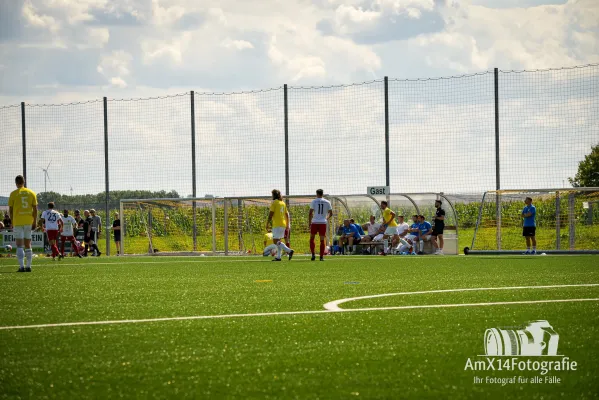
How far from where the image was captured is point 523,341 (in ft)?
18.0

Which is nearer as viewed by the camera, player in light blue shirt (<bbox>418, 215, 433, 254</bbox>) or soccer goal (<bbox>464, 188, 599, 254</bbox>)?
soccer goal (<bbox>464, 188, 599, 254</bbox>)

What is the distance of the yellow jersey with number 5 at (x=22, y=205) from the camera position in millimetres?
16781

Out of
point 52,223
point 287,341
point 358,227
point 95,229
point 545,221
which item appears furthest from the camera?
point 95,229

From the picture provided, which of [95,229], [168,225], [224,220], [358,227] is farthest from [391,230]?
[95,229]

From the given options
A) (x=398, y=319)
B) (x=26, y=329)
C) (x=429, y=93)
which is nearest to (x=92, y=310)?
(x=26, y=329)

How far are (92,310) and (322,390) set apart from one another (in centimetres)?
422

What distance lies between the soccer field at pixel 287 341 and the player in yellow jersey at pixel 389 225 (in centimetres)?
1487

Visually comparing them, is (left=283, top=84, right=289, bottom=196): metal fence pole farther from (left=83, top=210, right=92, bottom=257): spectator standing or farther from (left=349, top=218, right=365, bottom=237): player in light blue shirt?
(left=83, top=210, right=92, bottom=257): spectator standing

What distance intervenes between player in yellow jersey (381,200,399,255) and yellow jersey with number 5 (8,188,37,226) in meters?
11.6

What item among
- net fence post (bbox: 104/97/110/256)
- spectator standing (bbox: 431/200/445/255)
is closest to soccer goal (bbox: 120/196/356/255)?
net fence post (bbox: 104/97/110/256)

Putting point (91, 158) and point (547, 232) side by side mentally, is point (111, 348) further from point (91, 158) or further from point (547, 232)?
A: point (91, 158)

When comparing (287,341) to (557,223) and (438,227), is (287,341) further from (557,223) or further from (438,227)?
(557,223)

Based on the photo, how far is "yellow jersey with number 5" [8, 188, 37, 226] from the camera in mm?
16781

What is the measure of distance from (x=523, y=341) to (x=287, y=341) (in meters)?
1.64
